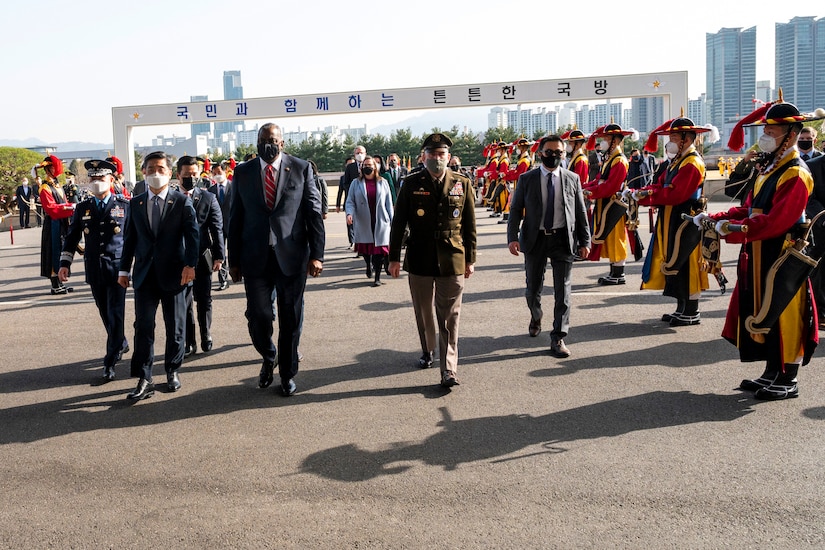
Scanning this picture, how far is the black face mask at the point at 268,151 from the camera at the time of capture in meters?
6.07

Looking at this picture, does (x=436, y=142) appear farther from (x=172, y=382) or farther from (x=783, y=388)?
(x=783, y=388)

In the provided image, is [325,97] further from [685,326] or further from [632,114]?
[632,114]

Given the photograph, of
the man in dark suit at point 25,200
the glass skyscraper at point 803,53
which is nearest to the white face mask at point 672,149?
the man in dark suit at point 25,200

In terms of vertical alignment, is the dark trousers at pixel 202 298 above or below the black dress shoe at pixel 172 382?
above

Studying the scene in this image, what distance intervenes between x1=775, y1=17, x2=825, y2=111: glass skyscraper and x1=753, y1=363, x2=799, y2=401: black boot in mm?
194994

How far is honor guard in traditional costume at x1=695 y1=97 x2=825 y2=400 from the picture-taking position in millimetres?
5598

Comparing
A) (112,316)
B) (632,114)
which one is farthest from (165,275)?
(632,114)

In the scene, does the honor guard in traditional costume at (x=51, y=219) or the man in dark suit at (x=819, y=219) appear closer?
the man in dark suit at (x=819, y=219)

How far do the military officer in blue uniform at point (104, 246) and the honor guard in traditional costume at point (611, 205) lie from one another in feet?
20.8

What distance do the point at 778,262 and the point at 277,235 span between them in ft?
12.0

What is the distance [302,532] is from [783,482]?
259 cm

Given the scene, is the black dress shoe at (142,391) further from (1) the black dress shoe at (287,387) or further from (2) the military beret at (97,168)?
(2) the military beret at (97,168)

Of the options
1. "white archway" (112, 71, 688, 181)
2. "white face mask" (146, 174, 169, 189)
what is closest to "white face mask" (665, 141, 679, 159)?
"white face mask" (146, 174, 169, 189)

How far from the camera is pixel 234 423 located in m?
5.55
